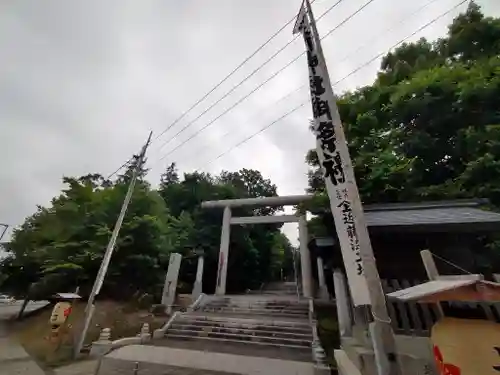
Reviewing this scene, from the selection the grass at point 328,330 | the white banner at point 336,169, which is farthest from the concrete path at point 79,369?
the white banner at point 336,169

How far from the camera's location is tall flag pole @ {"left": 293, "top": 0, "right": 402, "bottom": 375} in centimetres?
308

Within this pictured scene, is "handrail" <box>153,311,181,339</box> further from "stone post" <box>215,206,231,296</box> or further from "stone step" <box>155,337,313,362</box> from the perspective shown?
"stone post" <box>215,206,231,296</box>

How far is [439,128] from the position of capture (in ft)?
37.2

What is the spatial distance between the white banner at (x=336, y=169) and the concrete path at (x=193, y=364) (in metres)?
4.24

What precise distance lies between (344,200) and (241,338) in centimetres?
808

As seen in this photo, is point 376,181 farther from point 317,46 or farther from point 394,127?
point 317,46

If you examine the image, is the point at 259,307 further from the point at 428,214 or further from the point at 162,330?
the point at 428,214

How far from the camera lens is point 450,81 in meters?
11.0

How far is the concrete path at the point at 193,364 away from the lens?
6.62 meters

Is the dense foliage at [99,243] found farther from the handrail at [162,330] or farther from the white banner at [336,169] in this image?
the white banner at [336,169]

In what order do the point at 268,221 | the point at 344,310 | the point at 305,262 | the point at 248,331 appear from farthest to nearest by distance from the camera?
the point at 268,221
the point at 305,262
the point at 248,331
the point at 344,310

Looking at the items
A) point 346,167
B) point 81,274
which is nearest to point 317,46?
point 346,167

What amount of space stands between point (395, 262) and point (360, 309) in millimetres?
2271

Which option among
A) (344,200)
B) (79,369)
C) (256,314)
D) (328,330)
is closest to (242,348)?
(328,330)
